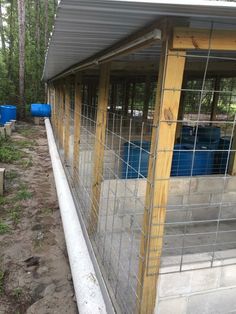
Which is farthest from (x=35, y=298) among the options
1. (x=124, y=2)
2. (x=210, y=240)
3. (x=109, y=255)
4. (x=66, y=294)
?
(x=124, y=2)

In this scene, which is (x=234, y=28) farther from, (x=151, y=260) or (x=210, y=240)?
(x=210, y=240)

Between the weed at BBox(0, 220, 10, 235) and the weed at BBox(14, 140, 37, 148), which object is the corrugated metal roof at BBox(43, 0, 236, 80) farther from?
the weed at BBox(14, 140, 37, 148)

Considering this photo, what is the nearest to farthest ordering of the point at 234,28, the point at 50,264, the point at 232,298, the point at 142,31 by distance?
the point at 234,28 < the point at 142,31 < the point at 232,298 < the point at 50,264

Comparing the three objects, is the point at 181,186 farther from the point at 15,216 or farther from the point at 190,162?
the point at 15,216

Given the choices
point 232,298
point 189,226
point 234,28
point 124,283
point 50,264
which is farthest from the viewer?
point 189,226

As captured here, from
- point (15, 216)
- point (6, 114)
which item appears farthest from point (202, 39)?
point (6, 114)

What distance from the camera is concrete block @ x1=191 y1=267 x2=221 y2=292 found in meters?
2.52

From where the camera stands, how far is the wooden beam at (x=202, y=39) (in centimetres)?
191

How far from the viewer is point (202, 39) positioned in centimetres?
198

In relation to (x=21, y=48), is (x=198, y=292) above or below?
below

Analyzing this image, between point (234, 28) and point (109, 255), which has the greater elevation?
point (234, 28)

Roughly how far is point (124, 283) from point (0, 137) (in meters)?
8.69

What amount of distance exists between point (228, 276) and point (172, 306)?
515 mm

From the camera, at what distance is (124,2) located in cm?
157
